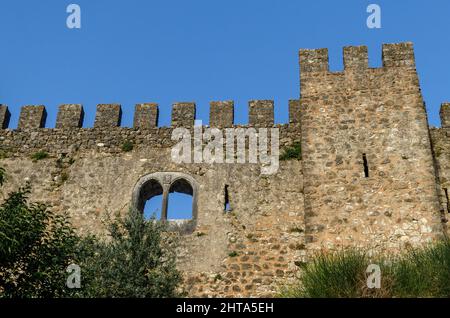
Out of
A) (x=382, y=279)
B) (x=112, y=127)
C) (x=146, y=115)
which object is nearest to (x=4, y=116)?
(x=112, y=127)

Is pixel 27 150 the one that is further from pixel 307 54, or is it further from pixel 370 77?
pixel 370 77

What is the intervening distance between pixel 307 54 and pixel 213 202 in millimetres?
4372

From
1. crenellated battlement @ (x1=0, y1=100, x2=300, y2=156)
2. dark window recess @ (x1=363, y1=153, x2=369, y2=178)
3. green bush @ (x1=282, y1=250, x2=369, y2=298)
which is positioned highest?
crenellated battlement @ (x1=0, y1=100, x2=300, y2=156)

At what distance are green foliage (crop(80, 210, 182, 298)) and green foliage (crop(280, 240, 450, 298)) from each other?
2.43 m

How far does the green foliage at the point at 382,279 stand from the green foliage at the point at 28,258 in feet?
13.9

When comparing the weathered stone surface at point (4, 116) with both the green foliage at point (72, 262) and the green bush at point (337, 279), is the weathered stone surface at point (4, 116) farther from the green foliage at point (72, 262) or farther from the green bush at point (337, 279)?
the green bush at point (337, 279)

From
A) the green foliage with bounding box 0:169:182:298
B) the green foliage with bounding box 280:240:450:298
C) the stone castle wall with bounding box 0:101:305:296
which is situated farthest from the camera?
the stone castle wall with bounding box 0:101:305:296

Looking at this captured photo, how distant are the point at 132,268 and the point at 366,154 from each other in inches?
225

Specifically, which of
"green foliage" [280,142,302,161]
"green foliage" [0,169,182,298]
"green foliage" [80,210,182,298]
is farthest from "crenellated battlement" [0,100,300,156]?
"green foliage" [0,169,182,298]

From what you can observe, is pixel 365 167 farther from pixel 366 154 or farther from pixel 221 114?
pixel 221 114

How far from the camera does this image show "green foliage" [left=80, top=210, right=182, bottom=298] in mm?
9578

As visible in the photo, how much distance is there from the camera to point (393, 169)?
1196cm

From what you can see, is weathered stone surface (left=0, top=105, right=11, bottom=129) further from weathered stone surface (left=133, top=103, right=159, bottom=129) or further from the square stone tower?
the square stone tower

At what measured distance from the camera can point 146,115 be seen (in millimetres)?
14688
